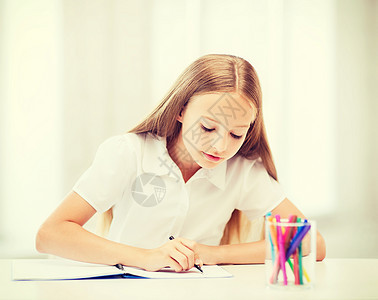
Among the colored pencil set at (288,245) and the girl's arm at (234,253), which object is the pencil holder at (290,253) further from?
the girl's arm at (234,253)

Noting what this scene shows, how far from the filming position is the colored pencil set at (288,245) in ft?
2.98

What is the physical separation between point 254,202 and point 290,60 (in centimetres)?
81

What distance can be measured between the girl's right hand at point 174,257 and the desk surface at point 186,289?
0.21 ft

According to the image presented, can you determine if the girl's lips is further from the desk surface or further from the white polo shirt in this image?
the desk surface

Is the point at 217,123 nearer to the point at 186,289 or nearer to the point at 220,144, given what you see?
the point at 220,144

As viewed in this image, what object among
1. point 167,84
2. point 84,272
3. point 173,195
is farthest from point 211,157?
point 167,84

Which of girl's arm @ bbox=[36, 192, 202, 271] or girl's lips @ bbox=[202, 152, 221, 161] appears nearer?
girl's arm @ bbox=[36, 192, 202, 271]

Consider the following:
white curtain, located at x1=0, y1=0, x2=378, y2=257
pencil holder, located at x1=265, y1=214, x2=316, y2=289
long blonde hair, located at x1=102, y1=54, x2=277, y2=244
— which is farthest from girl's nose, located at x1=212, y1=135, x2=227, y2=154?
white curtain, located at x1=0, y1=0, x2=378, y2=257

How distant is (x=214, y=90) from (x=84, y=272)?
1.82 feet

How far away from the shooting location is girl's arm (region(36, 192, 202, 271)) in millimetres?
1093

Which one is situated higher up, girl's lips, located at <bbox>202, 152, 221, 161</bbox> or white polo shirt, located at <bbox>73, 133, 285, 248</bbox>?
girl's lips, located at <bbox>202, 152, 221, 161</bbox>

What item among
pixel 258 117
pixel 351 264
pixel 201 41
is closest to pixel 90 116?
pixel 201 41

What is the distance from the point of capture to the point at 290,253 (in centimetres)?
92

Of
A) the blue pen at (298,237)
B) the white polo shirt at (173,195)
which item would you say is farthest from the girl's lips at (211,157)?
the blue pen at (298,237)
